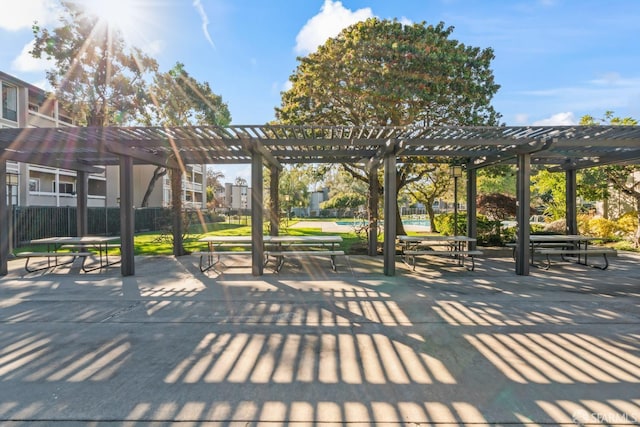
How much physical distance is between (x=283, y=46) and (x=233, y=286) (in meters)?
9.40

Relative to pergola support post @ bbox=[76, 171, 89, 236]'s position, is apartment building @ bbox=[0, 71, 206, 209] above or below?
above

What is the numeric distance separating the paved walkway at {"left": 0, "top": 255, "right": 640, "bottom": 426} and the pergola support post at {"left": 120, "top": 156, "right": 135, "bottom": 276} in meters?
1.03

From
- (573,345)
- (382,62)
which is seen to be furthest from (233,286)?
(382,62)

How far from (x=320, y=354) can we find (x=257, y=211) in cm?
475

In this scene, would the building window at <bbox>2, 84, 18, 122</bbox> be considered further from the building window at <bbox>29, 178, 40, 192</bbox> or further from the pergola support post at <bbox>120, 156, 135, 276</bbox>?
the pergola support post at <bbox>120, 156, 135, 276</bbox>

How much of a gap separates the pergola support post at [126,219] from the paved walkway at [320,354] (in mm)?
1032

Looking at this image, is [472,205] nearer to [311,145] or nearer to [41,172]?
[311,145]

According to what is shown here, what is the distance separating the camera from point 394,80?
9.41 metres

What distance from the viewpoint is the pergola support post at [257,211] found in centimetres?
761

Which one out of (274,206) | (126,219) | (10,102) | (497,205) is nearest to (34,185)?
(10,102)

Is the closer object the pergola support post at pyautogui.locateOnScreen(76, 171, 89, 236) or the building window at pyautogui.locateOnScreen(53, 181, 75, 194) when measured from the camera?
the pergola support post at pyautogui.locateOnScreen(76, 171, 89, 236)

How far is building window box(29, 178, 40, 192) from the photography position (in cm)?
2369

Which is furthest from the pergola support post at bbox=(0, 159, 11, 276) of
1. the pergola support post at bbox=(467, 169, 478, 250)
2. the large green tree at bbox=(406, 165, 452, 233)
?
the large green tree at bbox=(406, 165, 452, 233)

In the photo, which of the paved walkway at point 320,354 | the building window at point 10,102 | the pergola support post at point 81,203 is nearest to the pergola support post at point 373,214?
the paved walkway at point 320,354
